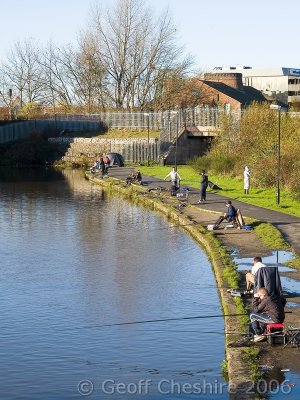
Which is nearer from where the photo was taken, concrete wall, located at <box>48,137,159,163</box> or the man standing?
the man standing

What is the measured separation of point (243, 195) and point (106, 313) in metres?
24.5

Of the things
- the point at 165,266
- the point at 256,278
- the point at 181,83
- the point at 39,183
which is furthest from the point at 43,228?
the point at 181,83

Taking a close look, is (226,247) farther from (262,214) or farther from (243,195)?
(243,195)

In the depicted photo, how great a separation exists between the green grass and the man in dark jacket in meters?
19.5

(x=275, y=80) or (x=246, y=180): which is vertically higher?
(x=275, y=80)

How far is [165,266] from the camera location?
28.1m

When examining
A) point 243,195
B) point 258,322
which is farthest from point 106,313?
point 243,195

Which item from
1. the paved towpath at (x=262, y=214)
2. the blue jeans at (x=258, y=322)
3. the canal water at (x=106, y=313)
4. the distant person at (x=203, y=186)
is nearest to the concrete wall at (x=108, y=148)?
the paved towpath at (x=262, y=214)

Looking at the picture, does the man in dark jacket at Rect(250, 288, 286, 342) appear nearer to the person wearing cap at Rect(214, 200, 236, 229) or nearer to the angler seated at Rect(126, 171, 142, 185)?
the person wearing cap at Rect(214, 200, 236, 229)

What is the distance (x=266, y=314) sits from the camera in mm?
17422

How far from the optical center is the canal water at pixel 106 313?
16.6 m

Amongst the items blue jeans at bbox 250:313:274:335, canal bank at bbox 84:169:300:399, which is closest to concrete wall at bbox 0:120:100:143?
canal bank at bbox 84:169:300:399

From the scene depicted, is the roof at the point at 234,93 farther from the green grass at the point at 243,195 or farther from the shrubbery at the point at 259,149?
the green grass at the point at 243,195

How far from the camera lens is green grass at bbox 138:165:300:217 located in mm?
39812
